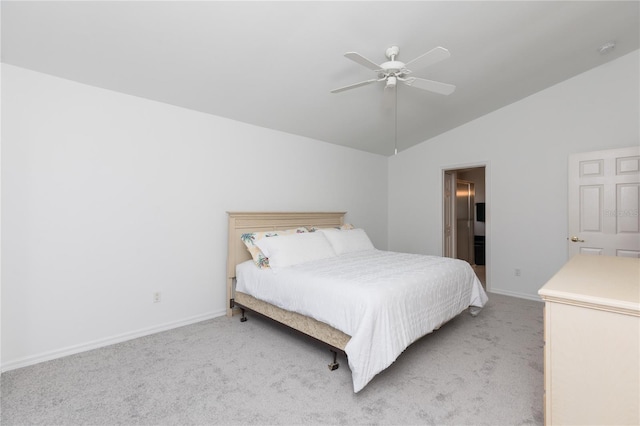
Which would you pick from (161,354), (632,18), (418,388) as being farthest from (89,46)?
(632,18)

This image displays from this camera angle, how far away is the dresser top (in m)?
1.21

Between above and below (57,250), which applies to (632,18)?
above

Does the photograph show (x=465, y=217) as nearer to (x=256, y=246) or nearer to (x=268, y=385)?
(x=256, y=246)

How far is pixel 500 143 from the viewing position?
4.40 m

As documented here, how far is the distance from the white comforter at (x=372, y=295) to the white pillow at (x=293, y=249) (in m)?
0.10

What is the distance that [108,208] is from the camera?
2.70m

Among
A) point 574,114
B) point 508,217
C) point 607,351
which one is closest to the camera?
point 607,351

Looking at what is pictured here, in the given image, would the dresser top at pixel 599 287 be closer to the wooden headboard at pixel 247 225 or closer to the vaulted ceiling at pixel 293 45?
the vaulted ceiling at pixel 293 45

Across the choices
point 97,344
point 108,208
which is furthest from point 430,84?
point 97,344

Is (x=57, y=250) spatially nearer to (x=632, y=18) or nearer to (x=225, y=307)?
(x=225, y=307)

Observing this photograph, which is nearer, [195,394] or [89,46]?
[195,394]

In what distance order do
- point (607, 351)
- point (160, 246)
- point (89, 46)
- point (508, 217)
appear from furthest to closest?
point (508, 217) → point (160, 246) → point (89, 46) → point (607, 351)

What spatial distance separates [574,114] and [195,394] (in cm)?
508

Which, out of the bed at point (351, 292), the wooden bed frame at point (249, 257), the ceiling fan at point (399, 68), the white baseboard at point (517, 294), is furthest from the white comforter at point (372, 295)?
the ceiling fan at point (399, 68)
